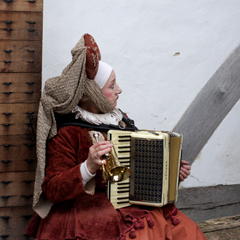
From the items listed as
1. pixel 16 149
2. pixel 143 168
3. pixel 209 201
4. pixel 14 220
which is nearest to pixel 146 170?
pixel 143 168

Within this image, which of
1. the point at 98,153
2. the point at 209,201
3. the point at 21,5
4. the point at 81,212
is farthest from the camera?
the point at 209,201

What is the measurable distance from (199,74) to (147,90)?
47 cm

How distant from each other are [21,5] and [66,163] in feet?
3.80

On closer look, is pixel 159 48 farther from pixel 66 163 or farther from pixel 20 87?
pixel 66 163

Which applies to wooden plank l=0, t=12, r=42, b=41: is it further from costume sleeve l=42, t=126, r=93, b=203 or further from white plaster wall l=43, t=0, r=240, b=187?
costume sleeve l=42, t=126, r=93, b=203

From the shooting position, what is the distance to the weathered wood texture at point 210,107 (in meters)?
2.67

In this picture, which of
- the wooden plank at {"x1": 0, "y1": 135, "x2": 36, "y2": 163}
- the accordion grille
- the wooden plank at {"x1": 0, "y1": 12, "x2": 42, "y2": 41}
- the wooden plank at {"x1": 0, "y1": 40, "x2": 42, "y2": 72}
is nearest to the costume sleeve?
the accordion grille

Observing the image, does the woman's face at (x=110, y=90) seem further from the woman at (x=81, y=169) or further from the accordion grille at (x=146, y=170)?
the accordion grille at (x=146, y=170)

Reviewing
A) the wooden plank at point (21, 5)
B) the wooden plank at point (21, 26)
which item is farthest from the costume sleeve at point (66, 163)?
the wooden plank at point (21, 5)

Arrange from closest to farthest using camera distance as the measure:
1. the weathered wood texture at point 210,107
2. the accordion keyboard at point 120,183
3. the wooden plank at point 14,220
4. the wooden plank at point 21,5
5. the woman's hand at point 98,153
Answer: the woman's hand at point 98,153 → the accordion keyboard at point 120,183 → the wooden plank at point 21,5 → the wooden plank at point 14,220 → the weathered wood texture at point 210,107

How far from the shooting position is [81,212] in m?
1.61

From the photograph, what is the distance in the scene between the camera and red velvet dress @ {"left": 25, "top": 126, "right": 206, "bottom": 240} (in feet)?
5.09

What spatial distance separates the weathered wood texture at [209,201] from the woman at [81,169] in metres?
1.02

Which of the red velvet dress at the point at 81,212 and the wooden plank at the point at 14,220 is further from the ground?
the red velvet dress at the point at 81,212
